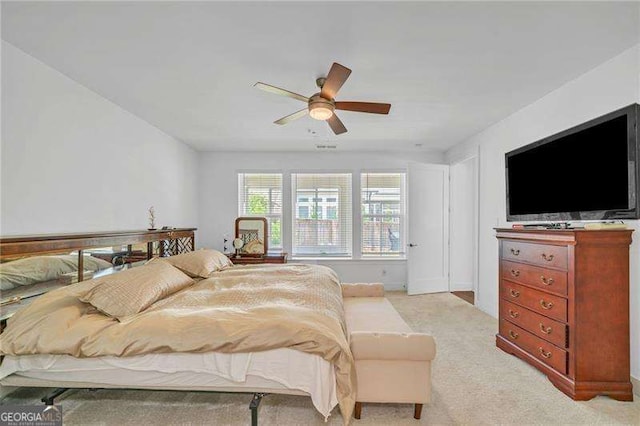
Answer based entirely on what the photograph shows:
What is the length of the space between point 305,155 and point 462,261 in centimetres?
342

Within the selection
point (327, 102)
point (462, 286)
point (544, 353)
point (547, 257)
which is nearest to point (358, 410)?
point (544, 353)

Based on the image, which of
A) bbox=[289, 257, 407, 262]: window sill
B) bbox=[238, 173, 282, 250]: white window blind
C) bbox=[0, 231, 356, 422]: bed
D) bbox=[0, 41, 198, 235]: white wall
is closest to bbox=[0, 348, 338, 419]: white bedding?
bbox=[0, 231, 356, 422]: bed

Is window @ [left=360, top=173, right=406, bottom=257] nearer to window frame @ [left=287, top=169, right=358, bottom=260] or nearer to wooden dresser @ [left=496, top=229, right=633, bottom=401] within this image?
window frame @ [left=287, top=169, right=358, bottom=260]

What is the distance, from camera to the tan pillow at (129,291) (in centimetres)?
198

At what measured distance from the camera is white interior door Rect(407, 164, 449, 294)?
5.08m

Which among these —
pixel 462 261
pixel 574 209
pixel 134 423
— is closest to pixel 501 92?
pixel 574 209

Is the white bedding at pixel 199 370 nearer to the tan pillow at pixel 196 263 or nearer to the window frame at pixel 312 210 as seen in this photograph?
the tan pillow at pixel 196 263

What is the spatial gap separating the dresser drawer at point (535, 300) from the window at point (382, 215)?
255 centimetres

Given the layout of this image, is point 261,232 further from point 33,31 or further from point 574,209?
point 574,209

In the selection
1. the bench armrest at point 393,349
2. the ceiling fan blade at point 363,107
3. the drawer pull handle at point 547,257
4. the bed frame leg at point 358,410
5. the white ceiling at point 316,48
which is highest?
the white ceiling at point 316,48

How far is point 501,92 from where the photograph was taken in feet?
9.72

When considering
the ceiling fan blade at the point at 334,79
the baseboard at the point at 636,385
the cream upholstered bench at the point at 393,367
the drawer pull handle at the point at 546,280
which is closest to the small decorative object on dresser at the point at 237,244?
the ceiling fan blade at the point at 334,79

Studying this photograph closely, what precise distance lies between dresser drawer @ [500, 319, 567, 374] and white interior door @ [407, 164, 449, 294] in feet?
6.81

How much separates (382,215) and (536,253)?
3023mm
